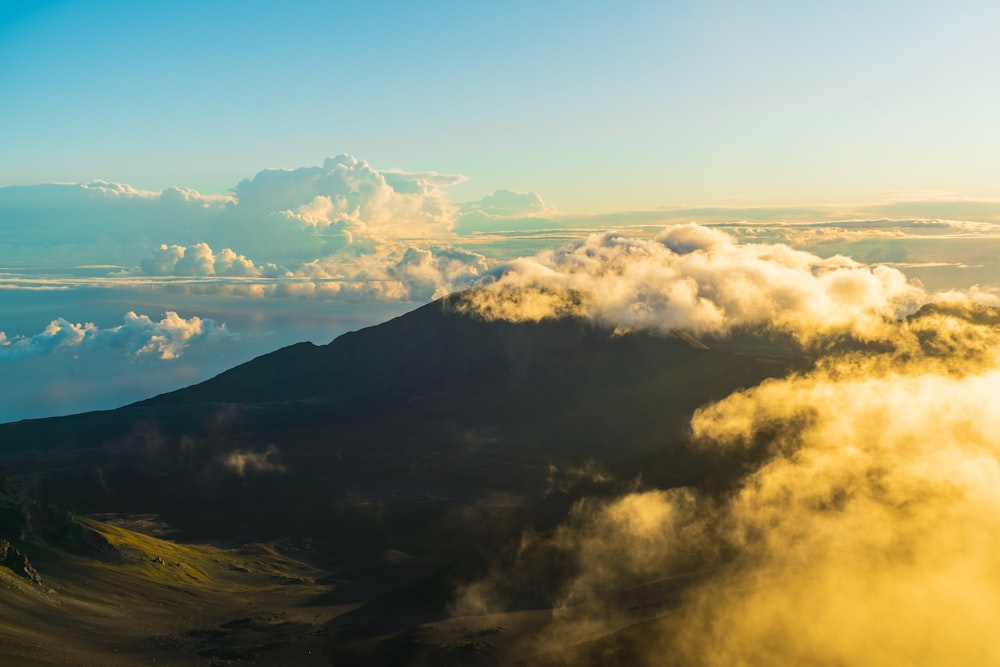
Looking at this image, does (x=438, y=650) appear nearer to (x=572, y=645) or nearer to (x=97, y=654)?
(x=572, y=645)

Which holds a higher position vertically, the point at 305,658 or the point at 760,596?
the point at 760,596

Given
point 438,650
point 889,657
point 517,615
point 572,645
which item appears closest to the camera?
point 889,657

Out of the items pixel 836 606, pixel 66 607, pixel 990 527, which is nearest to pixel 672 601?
pixel 836 606

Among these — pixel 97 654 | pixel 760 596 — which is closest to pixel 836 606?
pixel 760 596

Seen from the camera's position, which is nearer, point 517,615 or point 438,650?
point 438,650

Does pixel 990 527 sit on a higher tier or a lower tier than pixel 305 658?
higher

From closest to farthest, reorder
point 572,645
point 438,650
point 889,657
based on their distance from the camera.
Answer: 1. point 889,657
2. point 572,645
3. point 438,650

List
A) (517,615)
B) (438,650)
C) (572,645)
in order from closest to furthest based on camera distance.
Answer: (572,645) < (438,650) < (517,615)

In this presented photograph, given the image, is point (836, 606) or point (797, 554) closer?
point (836, 606)

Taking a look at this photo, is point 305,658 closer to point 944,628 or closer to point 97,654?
point 97,654
